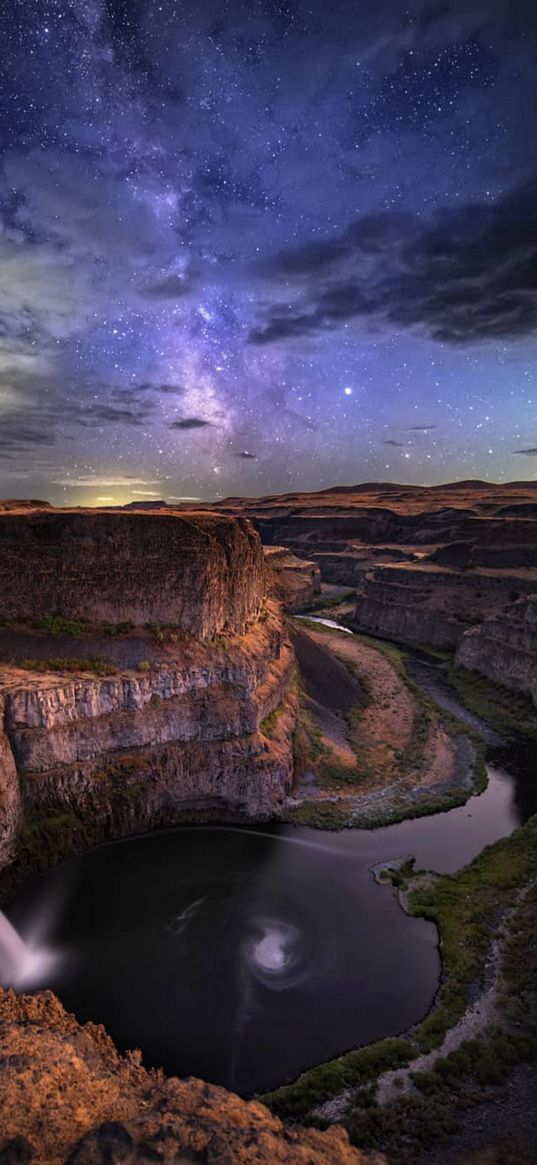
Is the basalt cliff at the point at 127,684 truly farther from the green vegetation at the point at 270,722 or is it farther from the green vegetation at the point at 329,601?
the green vegetation at the point at 329,601

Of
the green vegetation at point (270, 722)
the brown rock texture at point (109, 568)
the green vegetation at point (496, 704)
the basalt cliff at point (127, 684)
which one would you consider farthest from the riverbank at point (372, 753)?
the brown rock texture at point (109, 568)

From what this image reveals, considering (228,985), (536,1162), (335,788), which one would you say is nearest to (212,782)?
(335,788)

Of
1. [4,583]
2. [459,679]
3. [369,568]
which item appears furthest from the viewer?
[369,568]

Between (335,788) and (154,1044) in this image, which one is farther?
(335,788)

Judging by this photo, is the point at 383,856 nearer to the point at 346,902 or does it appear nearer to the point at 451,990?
the point at 346,902

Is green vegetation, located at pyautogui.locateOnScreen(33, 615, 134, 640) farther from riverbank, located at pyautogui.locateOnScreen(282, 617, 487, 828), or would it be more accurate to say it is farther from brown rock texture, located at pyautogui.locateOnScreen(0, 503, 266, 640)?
riverbank, located at pyautogui.locateOnScreen(282, 617, 487, 828)

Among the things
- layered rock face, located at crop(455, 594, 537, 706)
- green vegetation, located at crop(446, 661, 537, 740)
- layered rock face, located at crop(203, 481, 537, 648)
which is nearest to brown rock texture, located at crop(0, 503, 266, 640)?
green vegetation, located at crop(446, 661, 537, 740)

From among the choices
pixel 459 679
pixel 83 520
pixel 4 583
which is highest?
pixel 83 520
